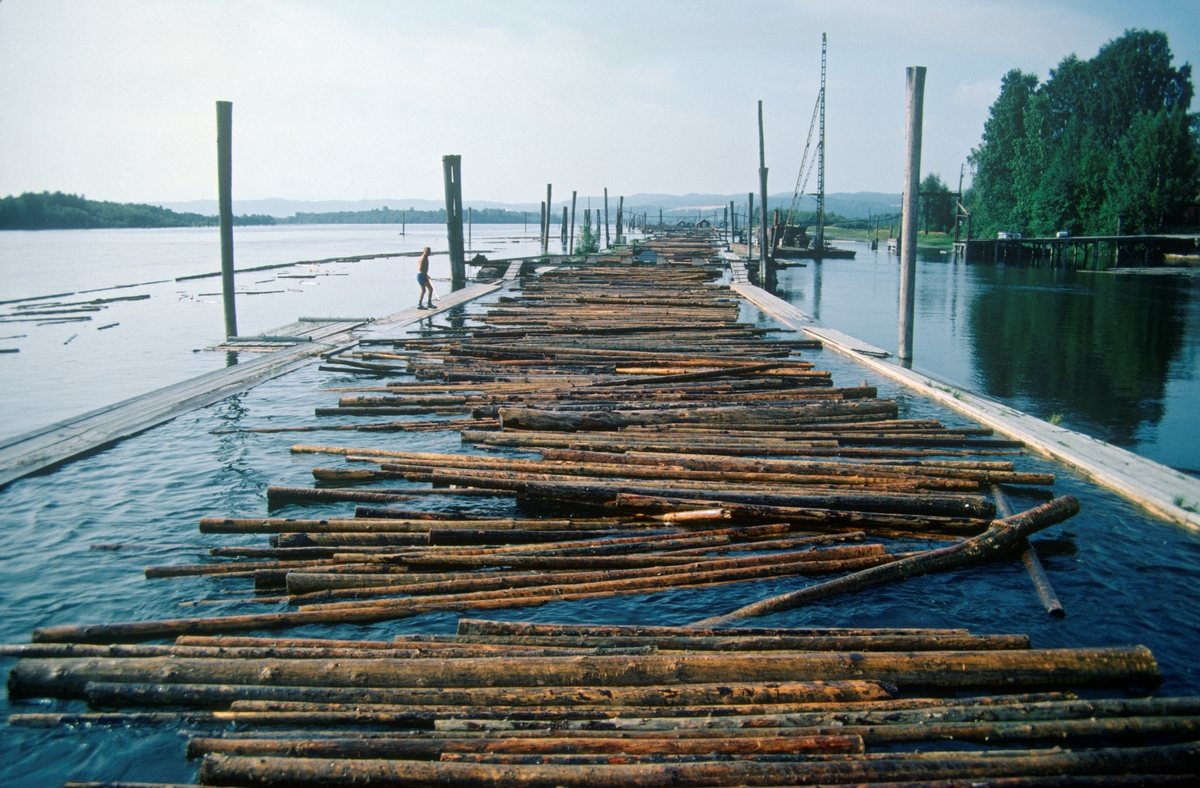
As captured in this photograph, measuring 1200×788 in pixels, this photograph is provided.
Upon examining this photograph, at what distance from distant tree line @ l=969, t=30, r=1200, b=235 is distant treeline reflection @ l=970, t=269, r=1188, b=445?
76.7 feet

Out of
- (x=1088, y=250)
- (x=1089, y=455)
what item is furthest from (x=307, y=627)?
(x=1088, y=250)

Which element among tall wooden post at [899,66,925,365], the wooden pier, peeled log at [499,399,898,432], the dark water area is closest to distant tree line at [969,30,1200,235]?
the wooden pier

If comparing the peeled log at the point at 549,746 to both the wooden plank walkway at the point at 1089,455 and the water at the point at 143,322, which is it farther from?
the water at the point at 143,322

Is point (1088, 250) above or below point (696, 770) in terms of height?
above

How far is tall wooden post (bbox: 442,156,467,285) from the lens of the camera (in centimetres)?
2380

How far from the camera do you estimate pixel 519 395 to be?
29.6ft

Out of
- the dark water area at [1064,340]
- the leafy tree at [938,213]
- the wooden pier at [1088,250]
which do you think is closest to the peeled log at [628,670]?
the dark water area at [1064,340]

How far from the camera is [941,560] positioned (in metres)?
5.07

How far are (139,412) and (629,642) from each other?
7.60 metres

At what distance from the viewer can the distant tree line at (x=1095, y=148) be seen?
167 feet

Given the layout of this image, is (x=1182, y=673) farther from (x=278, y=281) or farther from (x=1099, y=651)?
(x=278, y=281)

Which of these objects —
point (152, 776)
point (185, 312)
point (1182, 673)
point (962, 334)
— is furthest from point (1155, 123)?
point (152, 776)

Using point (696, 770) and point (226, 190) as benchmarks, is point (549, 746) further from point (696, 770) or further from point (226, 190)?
point (226, 190)

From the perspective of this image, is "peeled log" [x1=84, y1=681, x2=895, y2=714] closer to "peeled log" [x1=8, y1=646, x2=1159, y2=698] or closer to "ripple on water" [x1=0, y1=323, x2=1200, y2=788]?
"peeled log" [x1=8, y1=646, x2=1159, y2=698]
